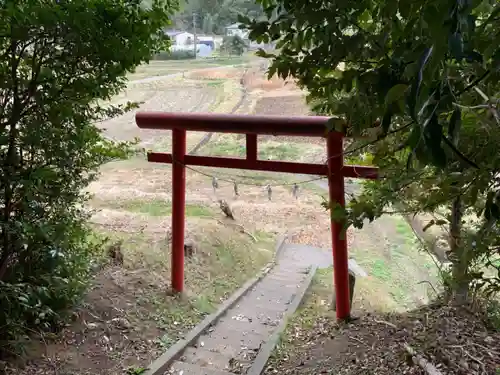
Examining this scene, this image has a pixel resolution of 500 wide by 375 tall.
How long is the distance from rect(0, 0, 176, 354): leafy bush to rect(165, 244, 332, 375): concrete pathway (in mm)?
1039

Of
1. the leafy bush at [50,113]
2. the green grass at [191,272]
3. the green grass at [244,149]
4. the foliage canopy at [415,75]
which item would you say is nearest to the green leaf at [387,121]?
the foliage canopy at [415,75]

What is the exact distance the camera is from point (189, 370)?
276 centimetres

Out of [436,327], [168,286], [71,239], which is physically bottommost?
[168,286]

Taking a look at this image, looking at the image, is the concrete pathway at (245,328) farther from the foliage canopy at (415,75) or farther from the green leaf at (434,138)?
the green leaf at (434,138)

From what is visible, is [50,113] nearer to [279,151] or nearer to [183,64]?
[279,151]

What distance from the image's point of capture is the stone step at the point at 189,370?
2.73 m

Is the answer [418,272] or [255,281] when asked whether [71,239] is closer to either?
[255,281]

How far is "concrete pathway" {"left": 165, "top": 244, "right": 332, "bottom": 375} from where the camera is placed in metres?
2.87

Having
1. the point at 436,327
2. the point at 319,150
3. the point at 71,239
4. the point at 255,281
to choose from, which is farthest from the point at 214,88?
the point at 436,327

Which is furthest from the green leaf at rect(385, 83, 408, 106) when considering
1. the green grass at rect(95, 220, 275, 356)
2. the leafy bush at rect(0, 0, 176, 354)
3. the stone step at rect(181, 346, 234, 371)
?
the green grass at rect(95, 220, 275, 356)

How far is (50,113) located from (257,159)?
1.38 meters

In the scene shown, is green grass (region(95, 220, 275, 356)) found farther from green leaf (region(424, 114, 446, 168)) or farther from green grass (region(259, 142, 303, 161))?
green leaf (region(424, 114, 446, 168))

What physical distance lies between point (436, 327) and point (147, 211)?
4.18m

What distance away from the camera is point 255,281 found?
4.57 metres
